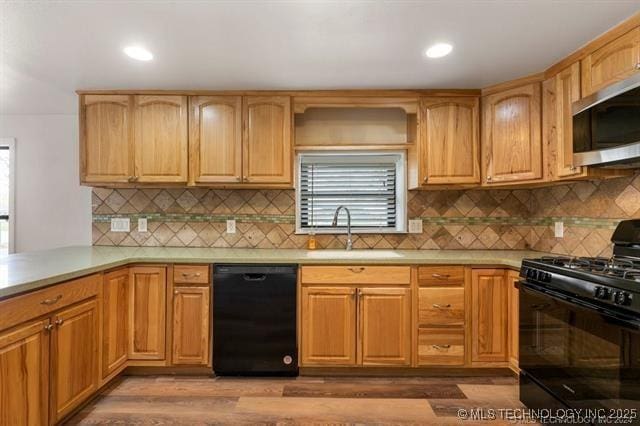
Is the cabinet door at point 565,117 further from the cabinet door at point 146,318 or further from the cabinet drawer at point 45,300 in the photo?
the cabinet drawer at point 45,300

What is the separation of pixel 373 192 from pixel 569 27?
5.77 ft

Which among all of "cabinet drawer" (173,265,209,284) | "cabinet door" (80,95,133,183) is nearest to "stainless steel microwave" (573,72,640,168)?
"cabinet drawer" (173,265,209,284)

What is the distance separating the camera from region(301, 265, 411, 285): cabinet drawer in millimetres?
2506

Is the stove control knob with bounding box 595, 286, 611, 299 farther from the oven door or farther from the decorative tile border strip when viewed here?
the decorative tile border strip

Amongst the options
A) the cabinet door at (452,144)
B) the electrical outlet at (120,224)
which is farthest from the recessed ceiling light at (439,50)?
the electrical outlet at (120,224)

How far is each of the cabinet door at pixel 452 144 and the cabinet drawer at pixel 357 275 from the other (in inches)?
31.1

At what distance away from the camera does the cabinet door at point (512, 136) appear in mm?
2496

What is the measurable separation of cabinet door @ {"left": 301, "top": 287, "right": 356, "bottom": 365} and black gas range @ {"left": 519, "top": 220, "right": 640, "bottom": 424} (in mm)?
1083

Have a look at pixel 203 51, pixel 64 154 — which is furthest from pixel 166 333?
pixel 64 154

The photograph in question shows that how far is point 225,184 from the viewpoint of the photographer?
281cm

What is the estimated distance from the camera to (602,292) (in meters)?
1.50

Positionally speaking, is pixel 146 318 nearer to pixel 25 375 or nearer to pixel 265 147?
pixel 25 375

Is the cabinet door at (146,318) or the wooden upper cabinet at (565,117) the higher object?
the wooden upper cabinet at (565,117)

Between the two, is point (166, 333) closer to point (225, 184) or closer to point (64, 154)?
point (225, 184)
